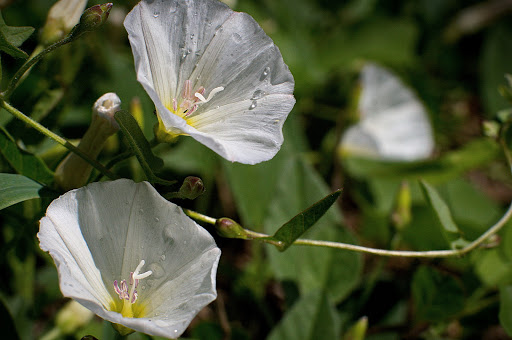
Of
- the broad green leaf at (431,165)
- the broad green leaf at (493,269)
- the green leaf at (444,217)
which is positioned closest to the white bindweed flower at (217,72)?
the green leaf at (444,217)

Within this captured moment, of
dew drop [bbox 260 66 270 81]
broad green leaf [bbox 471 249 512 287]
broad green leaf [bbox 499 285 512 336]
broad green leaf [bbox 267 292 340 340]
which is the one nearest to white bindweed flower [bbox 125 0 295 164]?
dew drop [bbox 260 66 270 81]

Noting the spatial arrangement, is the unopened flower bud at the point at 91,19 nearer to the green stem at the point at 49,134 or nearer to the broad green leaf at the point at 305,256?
the green stem at the point at 49,134

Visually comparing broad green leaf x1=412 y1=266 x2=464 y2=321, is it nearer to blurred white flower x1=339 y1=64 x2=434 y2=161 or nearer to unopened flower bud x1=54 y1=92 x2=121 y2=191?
unopened flower bud x1=54 y1=92 x2=121 y2=191

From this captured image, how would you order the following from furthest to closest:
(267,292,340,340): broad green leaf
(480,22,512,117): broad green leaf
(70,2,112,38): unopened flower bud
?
(480,22,512,117): broad green leaf < (267,292,340,340): broad green leaf < (70,2,112,38): unopened flower bud

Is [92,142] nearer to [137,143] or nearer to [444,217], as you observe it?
Result: [137,143]

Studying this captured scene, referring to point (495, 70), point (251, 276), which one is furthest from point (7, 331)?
point (495, 70)
